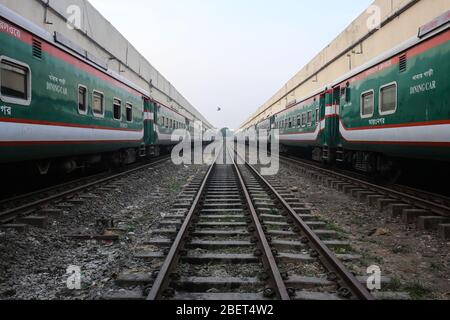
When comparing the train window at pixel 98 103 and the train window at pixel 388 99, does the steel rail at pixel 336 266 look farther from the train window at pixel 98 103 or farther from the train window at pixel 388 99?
the train window at pixel 98 103

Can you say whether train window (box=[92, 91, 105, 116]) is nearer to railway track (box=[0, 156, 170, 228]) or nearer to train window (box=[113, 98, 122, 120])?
train window (box=[113, 98, 122, 120])

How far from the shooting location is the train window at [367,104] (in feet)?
33.4

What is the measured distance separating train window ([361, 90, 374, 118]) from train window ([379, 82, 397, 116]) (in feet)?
2.02

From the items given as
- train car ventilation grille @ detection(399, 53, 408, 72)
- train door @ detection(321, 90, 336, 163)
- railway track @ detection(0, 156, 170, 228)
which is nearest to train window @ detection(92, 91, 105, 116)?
railway track @ detection(0, 156, 170, 228)

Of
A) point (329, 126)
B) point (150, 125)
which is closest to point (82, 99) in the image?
point (329, 126)

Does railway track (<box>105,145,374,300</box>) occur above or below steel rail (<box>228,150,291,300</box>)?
below

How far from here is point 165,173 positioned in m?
16.0

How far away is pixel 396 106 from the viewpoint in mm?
8578

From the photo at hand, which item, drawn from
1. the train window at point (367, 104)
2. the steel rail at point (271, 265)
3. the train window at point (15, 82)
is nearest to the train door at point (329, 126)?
the train window at point (367, 104)

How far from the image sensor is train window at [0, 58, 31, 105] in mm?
6289

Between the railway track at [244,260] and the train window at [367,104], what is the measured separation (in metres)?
4.17

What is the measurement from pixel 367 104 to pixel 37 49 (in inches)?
314
